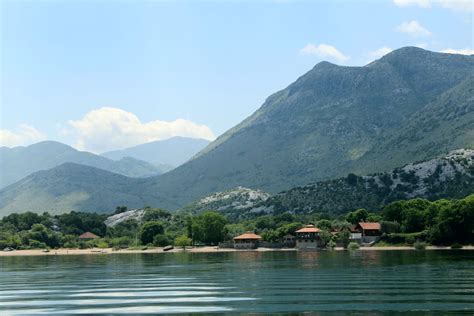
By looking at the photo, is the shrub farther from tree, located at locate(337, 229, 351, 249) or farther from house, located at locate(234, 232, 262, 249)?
house, located at locate(234, 232, 262, 249)

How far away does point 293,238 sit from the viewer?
17538 centimetres

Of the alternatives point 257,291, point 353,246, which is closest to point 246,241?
point 353,246

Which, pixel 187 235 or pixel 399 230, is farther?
pixel 187 235

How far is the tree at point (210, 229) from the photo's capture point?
189 meters

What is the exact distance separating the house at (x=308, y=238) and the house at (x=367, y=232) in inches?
370

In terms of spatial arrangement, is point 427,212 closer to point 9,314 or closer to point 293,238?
point 293,238

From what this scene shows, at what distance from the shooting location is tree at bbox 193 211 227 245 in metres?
189

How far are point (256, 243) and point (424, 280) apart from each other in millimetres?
114796

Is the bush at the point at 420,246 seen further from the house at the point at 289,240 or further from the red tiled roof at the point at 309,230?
the house at the point at 289,240

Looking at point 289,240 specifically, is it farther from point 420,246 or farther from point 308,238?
point 420,246

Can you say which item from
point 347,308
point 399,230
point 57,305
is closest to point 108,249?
point 399,230

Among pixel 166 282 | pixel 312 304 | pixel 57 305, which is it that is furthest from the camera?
pixel 166 282

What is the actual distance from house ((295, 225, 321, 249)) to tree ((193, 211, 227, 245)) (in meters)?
27.9

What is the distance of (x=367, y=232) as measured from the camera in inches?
6545
